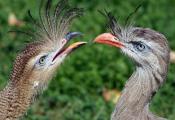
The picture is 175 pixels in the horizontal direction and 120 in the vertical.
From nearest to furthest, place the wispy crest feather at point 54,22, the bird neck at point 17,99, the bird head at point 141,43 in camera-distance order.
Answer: the bird neck at point 17,99 → the wispy crest feather at point 54,22 → the bird head at point 141,43

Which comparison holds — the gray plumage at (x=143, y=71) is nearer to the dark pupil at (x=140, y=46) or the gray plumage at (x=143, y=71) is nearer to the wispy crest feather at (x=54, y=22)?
the dark pupil at (x=140, y=46)

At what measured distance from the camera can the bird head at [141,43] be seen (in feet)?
22.5

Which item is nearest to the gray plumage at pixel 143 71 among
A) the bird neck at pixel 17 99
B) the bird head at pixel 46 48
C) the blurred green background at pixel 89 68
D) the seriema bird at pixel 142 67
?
the seriema bird at pixel 142 67

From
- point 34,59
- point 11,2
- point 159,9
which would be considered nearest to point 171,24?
point 159,9

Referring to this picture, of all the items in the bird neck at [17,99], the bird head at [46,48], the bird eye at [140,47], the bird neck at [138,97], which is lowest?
the bird neck at [138,97]

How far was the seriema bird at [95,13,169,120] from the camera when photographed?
6.86m

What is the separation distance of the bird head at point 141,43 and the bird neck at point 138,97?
8 centimetres

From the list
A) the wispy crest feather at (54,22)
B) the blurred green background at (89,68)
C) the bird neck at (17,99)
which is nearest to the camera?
the bird neck at (17,99)

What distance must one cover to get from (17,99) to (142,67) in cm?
108

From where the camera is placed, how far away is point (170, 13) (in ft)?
38.1

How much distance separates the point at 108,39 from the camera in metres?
6.95

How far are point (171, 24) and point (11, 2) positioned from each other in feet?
6.97

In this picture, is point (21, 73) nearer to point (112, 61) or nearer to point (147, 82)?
point (147, 82)

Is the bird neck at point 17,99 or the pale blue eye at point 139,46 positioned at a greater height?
the bird neck at point 17,99
